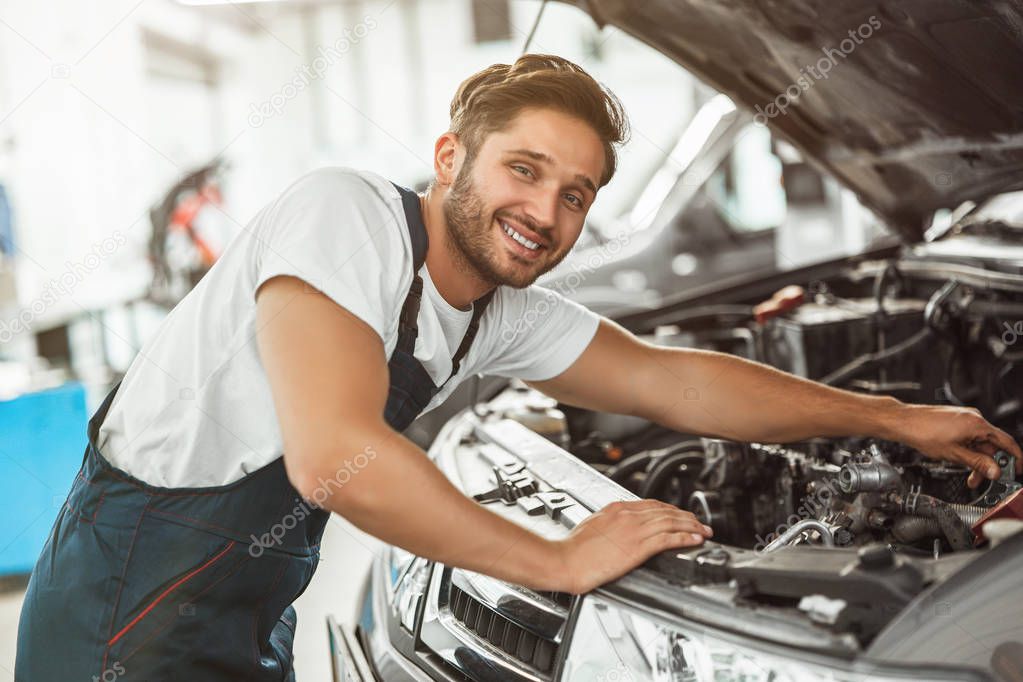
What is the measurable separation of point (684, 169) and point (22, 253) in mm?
6088

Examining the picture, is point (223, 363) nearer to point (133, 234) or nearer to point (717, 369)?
point (717, 369)

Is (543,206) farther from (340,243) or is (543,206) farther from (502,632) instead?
(502,632)

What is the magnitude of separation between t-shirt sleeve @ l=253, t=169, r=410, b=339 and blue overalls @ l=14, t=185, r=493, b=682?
6 cm

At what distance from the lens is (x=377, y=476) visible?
1031mm

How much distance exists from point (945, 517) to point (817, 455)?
0.52 m

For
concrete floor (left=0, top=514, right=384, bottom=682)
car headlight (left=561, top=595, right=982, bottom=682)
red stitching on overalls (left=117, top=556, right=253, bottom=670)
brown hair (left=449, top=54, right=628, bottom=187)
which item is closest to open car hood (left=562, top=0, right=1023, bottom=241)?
brown hair (left=449, top=54, right=628, bottom=187)

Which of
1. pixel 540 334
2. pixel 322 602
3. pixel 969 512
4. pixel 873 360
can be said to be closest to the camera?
pixel 969 512

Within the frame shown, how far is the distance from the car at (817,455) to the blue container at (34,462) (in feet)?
7.42

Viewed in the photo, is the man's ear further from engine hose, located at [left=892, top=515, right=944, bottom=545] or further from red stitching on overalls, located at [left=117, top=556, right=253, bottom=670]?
engine hose, located at [left=892, top=515, right=944, bottom=545]

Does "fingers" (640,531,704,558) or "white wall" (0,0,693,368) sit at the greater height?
"white wall" (0,0,693,368)

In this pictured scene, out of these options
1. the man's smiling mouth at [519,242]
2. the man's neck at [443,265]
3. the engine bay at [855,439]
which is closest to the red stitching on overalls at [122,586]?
the man's neck at [443,265]

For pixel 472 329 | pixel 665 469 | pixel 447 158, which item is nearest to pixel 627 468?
pixel 665 469

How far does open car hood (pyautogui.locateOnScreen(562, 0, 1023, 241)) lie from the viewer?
5.29ft

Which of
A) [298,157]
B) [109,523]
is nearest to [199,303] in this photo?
[109,523]
